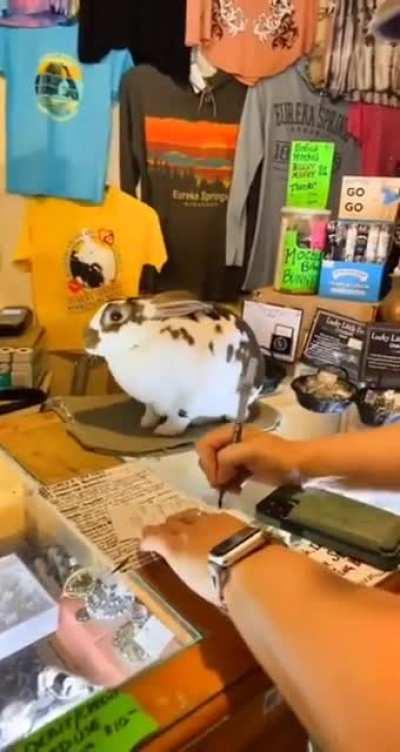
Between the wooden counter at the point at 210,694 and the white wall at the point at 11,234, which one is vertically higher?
the white wall at the point at 11,234

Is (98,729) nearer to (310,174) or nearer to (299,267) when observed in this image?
(299,267)

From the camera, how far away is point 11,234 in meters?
2.03

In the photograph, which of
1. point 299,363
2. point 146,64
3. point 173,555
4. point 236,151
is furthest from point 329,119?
point 173,555

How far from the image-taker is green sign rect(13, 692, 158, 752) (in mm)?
547

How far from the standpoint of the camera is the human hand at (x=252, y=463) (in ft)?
2.93

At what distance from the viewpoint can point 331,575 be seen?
23.1 inches

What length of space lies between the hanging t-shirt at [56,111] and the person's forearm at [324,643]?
160 cm

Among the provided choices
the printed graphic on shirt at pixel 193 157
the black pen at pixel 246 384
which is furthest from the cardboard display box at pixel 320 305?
the printed graphic on shirt at pixel 193 157

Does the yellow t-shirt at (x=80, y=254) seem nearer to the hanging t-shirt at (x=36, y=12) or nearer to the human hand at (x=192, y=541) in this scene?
the hanging t-shirt at (x=36, y=12)

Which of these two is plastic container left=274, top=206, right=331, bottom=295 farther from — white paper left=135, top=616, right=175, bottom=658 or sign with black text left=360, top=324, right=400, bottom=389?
white paper left=135, top=616, right=175, bottom=658

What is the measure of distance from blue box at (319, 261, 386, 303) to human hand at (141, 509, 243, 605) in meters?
0.75

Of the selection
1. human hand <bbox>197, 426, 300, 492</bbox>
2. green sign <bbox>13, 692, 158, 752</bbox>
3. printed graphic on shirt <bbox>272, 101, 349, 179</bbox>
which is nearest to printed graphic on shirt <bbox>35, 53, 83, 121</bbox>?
printed graphic on shirt <bbox>272, 101, 349, 179</bbox>

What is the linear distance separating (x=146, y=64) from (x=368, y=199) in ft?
2.99

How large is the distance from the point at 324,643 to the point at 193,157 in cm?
182
